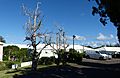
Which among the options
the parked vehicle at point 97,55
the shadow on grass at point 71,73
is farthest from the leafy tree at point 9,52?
the shadow on grass at point 71,73

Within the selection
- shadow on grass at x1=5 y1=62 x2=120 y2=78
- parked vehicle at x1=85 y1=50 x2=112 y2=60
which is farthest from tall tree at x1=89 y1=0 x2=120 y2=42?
parked vehicle at x1=85 y1=50 x2=112 y2=60

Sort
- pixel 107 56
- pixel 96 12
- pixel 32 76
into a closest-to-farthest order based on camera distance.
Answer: pixel 96 12 < pixel 32 76 < pixel 107 56

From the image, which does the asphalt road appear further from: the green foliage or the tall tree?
the green foliage

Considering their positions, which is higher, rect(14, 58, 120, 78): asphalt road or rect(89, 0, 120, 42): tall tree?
rect(89, 0, 120, 42): tall tree

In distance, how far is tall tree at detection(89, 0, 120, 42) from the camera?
19.0 meters

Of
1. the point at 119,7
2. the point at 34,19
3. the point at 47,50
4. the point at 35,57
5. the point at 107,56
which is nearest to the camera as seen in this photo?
the point at 119,7

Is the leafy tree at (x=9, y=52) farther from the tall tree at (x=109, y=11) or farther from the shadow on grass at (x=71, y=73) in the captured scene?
the tall tree at (x=109, y=11)

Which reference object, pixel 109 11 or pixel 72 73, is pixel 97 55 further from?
pixel 109 11

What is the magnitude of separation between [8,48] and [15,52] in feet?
8.67

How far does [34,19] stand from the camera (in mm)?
35188

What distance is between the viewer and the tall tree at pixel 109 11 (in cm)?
1900

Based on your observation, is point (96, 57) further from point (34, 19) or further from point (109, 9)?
point (109, 9)

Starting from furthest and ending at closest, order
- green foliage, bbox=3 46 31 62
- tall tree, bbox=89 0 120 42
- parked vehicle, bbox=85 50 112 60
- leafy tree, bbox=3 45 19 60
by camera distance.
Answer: leafy tree, bbox=3 45 19 60 → green foliage, bbox=3 46 31 62 → parked vehicle, bbox=85 50 112 60 → tall tree, bbox=89 0 120 42

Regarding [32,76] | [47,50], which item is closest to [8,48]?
[47,50]
